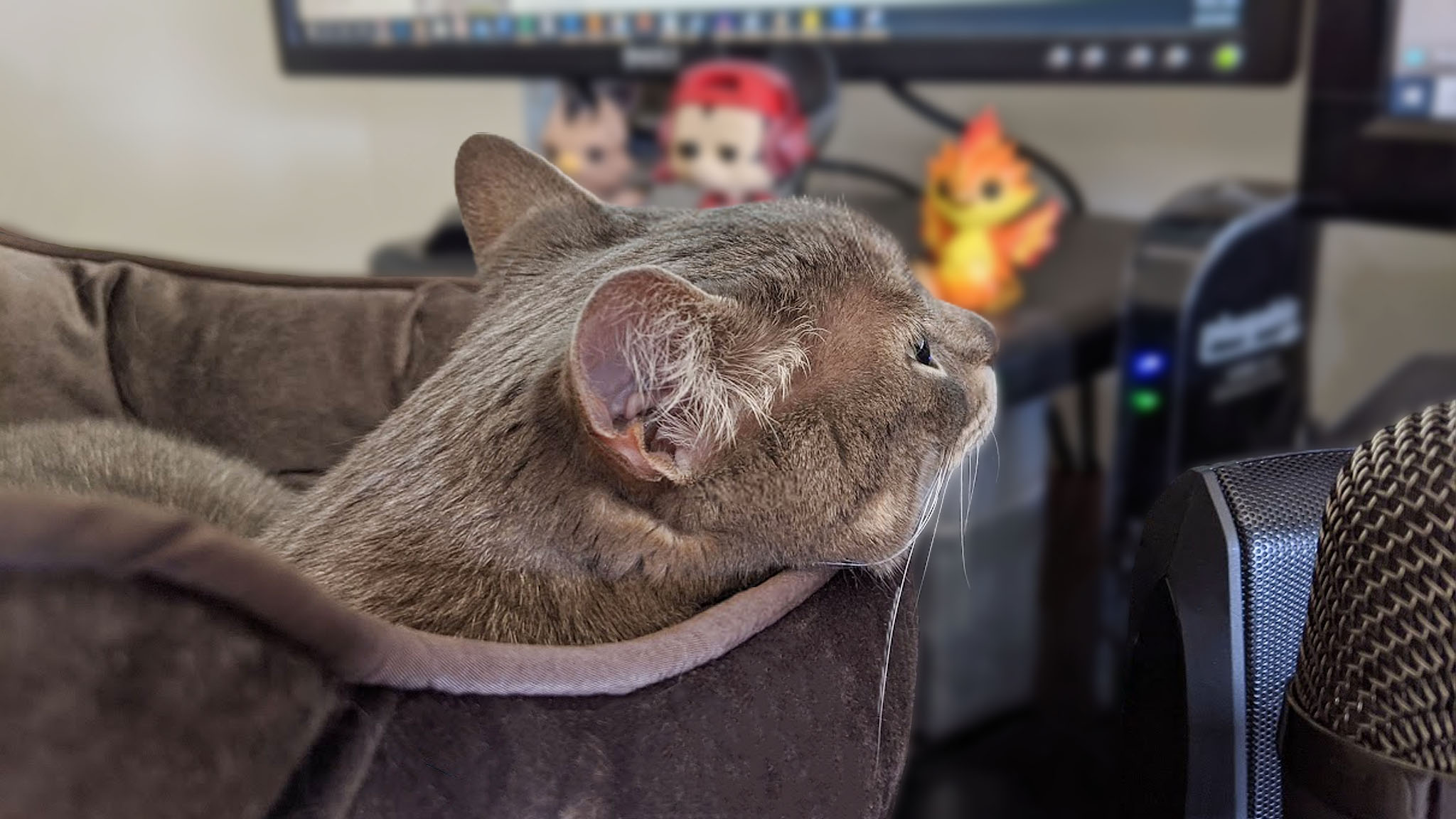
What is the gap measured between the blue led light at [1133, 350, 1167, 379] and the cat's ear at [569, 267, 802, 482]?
0.50m

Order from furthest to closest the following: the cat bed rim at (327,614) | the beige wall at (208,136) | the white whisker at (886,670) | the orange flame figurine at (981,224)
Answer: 1. the beige wall at (208,136)
2. the orange flame figurine at (981,224)
3. the white whisker at (886,670)
4. the cat bed rim at (327,614)

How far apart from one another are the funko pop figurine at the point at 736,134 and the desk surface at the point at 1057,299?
0.09m

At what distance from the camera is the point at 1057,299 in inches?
37.1

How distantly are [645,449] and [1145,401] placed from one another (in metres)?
0.60

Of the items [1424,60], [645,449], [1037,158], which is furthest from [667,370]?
[1037,158]

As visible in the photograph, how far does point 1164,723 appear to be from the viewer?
394 millimetres

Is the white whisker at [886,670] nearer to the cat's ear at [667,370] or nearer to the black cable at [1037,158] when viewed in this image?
the cat's ear at [667,370]

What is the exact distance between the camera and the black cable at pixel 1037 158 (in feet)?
3.90

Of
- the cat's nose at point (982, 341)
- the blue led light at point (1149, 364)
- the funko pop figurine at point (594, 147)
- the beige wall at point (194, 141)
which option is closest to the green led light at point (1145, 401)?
the blue led light at point (1149, 364)

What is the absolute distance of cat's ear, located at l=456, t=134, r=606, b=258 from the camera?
56 cm

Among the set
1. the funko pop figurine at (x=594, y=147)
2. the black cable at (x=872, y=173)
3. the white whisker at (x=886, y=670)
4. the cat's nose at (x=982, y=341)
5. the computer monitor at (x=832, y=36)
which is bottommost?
the white whisker at (x=886, y=670)

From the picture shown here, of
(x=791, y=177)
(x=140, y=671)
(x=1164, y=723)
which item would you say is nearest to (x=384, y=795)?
(x=140, y=671)

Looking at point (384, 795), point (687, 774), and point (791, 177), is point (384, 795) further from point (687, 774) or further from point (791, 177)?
point (791, 177)

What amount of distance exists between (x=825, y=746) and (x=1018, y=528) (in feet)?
2.43
